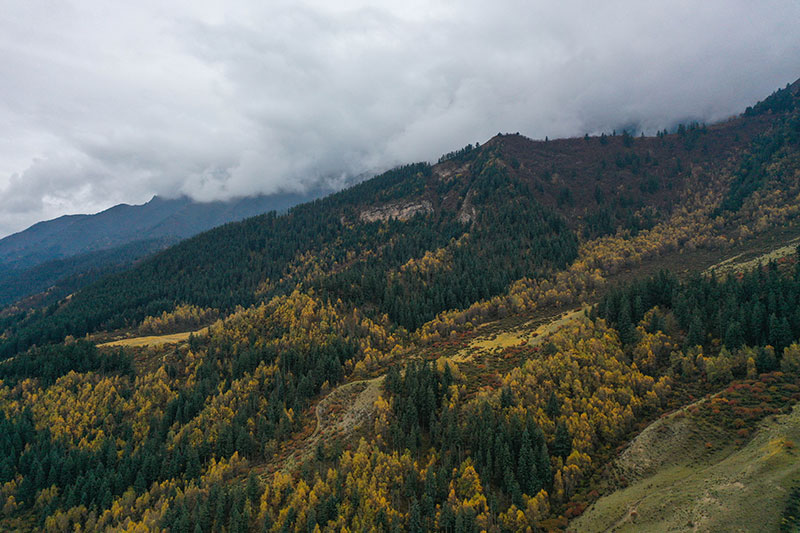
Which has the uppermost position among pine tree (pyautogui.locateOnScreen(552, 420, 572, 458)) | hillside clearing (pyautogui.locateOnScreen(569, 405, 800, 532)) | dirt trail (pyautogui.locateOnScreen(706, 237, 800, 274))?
dirt trail (pyautogui.locateOnScreen(706, 237, 800, 274))

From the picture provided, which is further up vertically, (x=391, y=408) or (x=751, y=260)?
(x=751, y=260)

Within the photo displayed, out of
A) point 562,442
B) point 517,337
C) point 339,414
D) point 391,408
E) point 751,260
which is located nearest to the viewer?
point 562,442

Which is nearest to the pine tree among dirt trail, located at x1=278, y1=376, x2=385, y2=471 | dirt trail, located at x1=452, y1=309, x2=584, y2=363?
dirt trail, located at x1=452, y1=309, x2=584, y2=363

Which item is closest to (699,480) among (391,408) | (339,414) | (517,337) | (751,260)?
(391,408)

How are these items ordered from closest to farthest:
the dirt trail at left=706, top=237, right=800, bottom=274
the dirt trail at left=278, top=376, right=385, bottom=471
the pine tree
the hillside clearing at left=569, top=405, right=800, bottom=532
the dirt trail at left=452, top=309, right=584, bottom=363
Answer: the hillside clearing at left=569, top=405, right=800, bottom=532 < the pine tree < the dirt trail at left=278, top=376, right=385, bottom=471 < the dirt trail at left=452, top=309, right=584, bottom=363 < the dirt trail at left=706, top=237, right=800, bottom=274

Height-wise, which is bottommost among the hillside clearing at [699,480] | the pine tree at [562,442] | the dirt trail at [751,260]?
the pine tree at [562,442]

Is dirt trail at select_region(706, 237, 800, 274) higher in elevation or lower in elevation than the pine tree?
higher

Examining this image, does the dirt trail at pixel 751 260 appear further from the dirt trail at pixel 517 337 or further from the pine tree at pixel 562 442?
the pine tree at pixel 562 442

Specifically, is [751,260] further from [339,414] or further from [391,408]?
[339,414]

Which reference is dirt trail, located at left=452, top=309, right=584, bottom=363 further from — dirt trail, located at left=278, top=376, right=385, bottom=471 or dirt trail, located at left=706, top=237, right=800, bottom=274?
dirt trail, located at left=706, top=237, right=800, bottom=274

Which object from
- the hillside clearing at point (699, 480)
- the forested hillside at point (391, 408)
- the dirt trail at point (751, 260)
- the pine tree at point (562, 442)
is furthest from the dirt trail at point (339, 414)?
the dirt trail at point (751, 260)

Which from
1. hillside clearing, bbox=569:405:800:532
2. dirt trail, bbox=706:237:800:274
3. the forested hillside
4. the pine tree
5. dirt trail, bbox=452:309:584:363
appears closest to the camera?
hillside clearing, bbox=569:405:800:532

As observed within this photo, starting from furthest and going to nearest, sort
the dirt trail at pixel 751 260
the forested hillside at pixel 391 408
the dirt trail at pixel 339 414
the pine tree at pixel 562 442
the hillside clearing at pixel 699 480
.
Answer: the dirt trail at pixel 751 260 → the dirt trail at pixel 339 414 → the pine tree at pixel 562 442 → the forested hillside at pixel 391 408 → the hillside clearing at pixel 699 480

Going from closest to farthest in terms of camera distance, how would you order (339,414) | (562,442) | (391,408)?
(562,442) < (391,408) < (339,414)
